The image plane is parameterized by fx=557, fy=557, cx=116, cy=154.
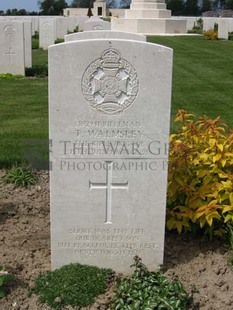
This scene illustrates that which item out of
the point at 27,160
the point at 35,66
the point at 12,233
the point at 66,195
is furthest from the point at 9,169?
the point at 35,66

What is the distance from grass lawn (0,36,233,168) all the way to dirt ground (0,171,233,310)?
147 cm

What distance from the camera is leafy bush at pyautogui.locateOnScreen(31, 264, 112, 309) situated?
321 centimetres

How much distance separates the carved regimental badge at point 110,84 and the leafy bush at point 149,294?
1013mm

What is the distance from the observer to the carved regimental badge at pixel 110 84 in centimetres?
318

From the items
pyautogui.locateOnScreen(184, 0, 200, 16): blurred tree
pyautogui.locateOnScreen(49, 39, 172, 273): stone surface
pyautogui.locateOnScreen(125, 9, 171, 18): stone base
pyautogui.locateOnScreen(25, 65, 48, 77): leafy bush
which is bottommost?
pyautogui.locateOnScreen(25, 65, 48, 77): leafy bush

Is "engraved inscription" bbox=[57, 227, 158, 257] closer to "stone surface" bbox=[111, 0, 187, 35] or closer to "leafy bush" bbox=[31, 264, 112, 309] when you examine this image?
"leafy bush" bbox=[31, 264, 112, 309]

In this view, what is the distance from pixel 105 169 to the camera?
339 centimetres

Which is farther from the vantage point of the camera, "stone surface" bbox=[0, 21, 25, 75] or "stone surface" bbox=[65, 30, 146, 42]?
"stone surface" bbox=[0, 21, 25, 75]

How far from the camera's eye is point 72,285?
329 cm

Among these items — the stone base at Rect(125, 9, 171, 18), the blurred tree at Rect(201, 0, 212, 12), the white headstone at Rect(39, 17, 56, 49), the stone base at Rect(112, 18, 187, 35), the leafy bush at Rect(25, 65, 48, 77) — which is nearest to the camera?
the leafy bush at Rect(25, 65, 48, 77)

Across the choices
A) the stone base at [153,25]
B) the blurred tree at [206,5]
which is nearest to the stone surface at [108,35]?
the stone base at [153,25]

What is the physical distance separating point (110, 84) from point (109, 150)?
15.7 inches

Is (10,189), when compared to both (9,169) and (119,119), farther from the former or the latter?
(119,119)

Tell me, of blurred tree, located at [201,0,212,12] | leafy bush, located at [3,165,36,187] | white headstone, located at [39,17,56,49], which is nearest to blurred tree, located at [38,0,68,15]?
blurred tree, located at [201,0,212,12]
